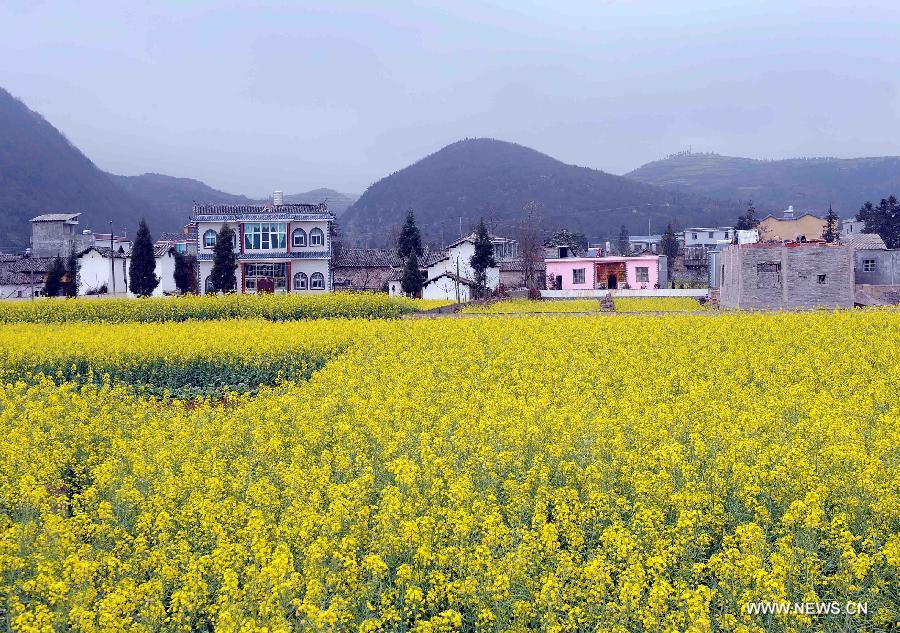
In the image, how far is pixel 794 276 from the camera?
132ft

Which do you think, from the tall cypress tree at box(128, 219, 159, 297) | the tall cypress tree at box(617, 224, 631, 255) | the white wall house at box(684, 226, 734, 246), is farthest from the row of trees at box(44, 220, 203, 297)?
the white wall house at box(684, 226, 734, 246)

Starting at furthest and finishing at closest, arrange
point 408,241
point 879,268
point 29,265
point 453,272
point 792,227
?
point 792,227, point 29,265, point 453,272, point 408,241, point 879,268

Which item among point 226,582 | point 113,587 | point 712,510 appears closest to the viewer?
point 226,582

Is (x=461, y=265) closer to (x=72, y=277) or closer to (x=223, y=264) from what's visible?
(x=223, y=264)

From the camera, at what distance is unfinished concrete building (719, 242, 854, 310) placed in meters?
39.8

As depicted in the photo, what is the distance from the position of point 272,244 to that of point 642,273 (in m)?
32.0

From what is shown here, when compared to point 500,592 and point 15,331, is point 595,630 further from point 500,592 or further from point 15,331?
point 15,331

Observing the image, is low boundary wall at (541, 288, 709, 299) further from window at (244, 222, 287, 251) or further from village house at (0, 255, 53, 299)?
village house at (0, 255, 53, 299)

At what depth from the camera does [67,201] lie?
118250 millimetres

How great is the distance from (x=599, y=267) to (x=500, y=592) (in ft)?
210

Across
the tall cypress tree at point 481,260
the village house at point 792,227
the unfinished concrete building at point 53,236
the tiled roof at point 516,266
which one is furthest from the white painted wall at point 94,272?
the village house at point 792,227

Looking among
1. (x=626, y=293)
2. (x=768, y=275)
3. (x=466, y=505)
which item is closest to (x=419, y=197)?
(x=626, y=293)

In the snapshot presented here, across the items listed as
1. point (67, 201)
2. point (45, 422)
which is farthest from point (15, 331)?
point (67, 201)

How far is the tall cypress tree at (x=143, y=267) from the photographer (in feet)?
178
